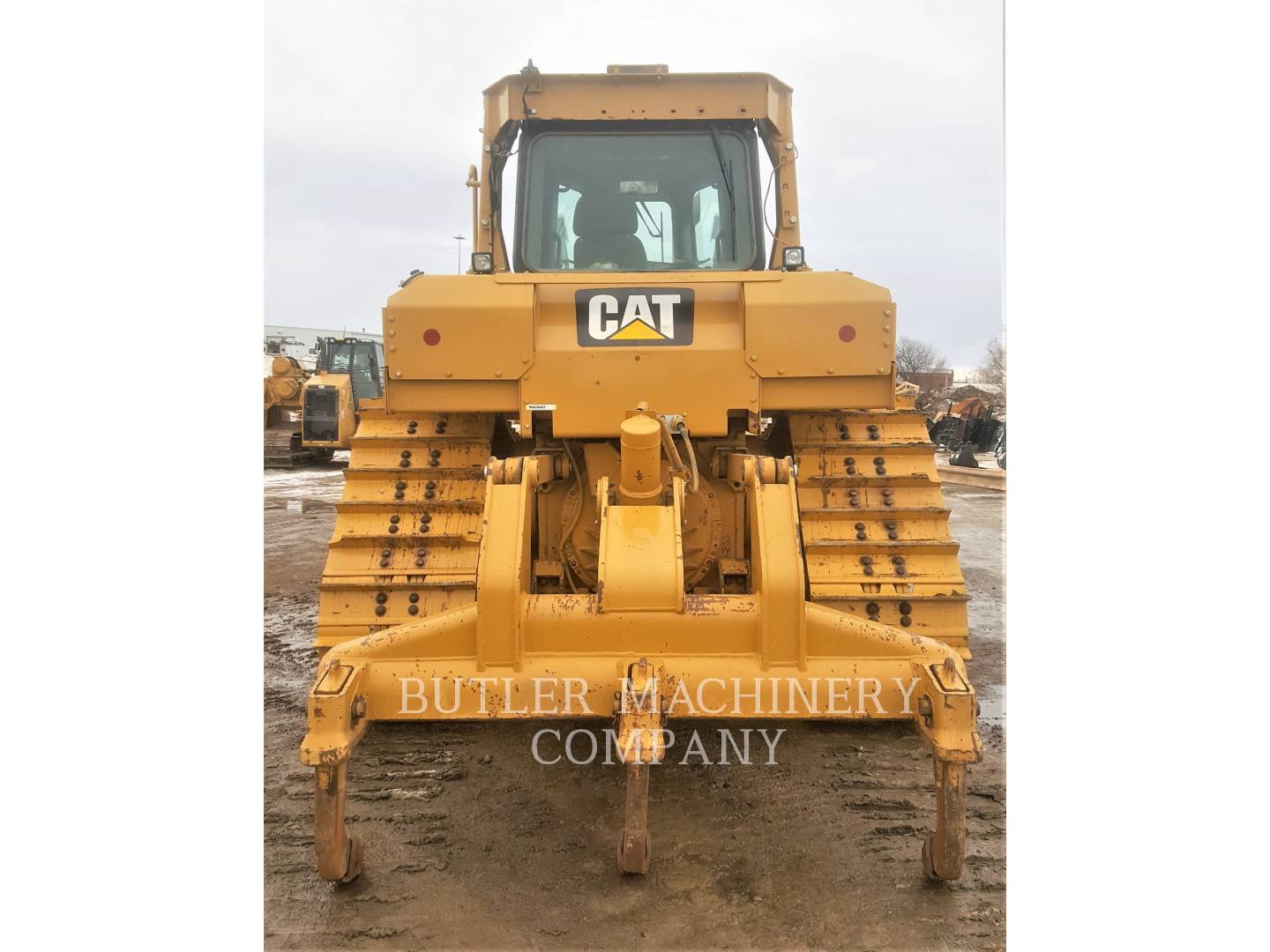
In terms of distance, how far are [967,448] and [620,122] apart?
1237 cm

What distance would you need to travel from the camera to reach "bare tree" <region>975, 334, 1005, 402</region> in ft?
10.5

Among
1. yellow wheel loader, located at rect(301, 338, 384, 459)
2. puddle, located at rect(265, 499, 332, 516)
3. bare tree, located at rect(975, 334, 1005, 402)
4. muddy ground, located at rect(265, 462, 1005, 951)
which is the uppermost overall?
yellow wheel loader, located at rect(301, 338, 384, 459)

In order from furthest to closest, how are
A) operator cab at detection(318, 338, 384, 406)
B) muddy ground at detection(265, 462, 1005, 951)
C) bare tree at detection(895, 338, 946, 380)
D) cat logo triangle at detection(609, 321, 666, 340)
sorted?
operator cab at detection(318, 338, 384, 406)
bare tree at detection(895, 338, 946, 380)
cat logo triangle at detection(609, 321, 666, 340)
muddy ground at detection(265, 462, 1005, 951)

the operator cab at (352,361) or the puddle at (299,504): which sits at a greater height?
the operator cab at (352,361)

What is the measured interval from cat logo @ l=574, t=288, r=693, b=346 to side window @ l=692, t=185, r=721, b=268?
0.93m

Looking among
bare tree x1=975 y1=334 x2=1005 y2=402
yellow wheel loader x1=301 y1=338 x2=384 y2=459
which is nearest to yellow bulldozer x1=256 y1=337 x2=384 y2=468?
yellow wheel loader x1=301 y1=338 x2=384 y2=459

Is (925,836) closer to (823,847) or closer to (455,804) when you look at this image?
(823,847)

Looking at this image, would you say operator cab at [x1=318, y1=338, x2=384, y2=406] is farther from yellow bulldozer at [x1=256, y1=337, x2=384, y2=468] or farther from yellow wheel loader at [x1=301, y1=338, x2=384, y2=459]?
yellow wheel loader at [x1=301, y1=338, x2=384, y2=459]

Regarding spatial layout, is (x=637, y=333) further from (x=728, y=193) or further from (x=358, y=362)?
(x=358, y=362)

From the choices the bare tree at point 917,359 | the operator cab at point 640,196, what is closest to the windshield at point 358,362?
the bare tree at point 917,359

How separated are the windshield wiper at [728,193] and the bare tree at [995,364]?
1.36m

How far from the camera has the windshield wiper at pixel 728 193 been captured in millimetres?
4203

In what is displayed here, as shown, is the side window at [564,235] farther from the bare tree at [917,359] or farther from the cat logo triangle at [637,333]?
the bare tree at [917,359]

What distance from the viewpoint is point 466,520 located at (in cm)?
391
